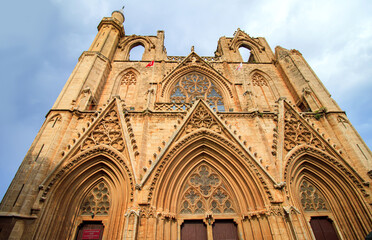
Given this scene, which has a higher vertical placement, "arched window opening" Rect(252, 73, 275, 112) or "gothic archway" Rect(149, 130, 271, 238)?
"arched window opening" Rect(252, 73, 275, 112)

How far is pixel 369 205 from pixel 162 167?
7.43 meters

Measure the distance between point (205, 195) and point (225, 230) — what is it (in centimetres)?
134

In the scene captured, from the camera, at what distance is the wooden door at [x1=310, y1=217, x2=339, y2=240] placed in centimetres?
670

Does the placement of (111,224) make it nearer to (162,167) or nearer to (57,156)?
(162,167)

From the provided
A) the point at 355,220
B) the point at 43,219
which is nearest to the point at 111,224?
the point at 43,219

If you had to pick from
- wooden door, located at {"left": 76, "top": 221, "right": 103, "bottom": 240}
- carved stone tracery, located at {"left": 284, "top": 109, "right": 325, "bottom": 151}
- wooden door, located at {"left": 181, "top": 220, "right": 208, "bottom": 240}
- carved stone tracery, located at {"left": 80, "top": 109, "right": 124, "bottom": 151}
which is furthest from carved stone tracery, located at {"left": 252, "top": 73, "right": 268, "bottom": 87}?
wooden door, located at {"left": 76, "top": 221, "right": 103, "bottom": 240}

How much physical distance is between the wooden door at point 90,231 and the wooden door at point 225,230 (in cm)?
404

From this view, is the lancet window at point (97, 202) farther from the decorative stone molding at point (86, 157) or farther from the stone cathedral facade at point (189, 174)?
the decorative stone molding at point (86, 157)

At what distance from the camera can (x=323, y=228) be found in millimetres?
6844

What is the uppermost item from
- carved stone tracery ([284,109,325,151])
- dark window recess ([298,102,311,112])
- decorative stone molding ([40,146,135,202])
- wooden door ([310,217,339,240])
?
dark window recess ([298,102,311,112])

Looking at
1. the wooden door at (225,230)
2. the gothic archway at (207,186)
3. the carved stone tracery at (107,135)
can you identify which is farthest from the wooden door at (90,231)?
the wooden door at (225,230)

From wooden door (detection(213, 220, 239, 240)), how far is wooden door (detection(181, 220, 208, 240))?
386 millimetres

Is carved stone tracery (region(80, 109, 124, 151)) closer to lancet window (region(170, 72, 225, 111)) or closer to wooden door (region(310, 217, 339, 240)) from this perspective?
lancet window (region(170, 72, 225, 111))

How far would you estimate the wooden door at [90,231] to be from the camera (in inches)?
253
